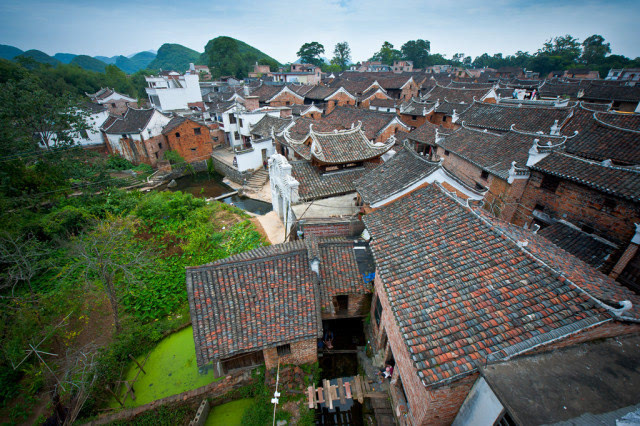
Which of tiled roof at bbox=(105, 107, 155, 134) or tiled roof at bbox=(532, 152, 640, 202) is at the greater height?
tiled roof at bbox=(532, 152, 640, 202)

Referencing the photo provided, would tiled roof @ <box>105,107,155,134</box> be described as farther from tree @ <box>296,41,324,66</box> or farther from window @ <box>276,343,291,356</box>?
tree @ <box>296,41,324,66</box>

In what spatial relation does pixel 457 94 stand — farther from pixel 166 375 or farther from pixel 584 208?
pixel 166 375

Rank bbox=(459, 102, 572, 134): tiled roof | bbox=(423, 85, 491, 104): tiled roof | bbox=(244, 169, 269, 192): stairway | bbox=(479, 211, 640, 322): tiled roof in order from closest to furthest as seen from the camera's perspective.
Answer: bbox=(479, 211, 640, 322): tiled roof → bbox=(459, 102, 572, 134): tiled roof → bbox=(244, 169, 269, 192): stairway → bbox=(423, 85, 491, 104): tiled roof

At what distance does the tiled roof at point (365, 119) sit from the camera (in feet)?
99.7

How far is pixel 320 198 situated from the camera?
17141mm

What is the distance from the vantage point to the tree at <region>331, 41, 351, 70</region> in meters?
115

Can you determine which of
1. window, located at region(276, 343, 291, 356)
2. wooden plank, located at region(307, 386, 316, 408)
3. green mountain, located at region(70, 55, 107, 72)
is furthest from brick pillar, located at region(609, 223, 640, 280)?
green mountain, located at region(70, 55, 107, 72)

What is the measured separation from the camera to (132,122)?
33.6 m

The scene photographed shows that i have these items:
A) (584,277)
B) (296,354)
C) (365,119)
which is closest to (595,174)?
(584,277)

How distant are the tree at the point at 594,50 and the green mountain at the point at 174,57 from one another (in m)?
193

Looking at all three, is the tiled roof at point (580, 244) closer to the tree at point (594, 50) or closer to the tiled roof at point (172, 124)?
the tiled roof at point (172, 124)

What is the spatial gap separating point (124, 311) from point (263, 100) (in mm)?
37984

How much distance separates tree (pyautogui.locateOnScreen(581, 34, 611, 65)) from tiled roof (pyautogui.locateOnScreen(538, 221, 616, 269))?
110819mm

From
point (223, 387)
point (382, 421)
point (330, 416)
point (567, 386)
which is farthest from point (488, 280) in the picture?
point (223, 387)
